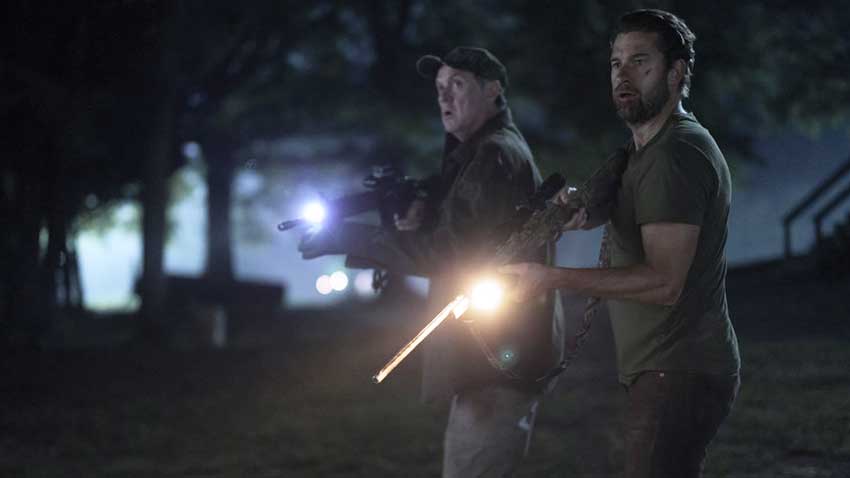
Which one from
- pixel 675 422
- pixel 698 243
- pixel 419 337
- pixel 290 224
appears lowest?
pixel 675 422

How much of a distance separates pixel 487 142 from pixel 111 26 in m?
13.0

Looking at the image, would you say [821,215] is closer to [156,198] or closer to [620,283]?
[156,198]

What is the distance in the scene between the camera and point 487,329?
13.6 feet

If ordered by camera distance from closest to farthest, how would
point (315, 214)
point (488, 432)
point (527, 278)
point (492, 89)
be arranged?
point (527, 278), point (488, 432), point (315, 214), point (492, 89)

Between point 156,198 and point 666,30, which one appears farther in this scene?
point 156,198

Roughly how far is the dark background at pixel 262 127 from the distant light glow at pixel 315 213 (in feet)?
12.9

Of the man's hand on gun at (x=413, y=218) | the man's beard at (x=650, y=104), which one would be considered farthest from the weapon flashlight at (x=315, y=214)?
the man's beard at (x=650, y=104)

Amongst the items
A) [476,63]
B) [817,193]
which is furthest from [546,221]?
[817,193]

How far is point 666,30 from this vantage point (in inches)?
126

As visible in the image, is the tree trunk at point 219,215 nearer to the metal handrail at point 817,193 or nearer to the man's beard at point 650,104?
the metal handrail at point 817,193

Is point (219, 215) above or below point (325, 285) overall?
above

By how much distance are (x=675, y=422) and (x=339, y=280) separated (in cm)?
139

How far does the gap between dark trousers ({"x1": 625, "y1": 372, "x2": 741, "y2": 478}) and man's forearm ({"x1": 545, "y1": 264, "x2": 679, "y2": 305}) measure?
26cm

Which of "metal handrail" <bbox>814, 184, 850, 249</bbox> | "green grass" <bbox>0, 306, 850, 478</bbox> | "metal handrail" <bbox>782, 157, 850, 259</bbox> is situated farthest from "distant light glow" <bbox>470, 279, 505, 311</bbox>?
"metal handrail" <bbox>782, 157, 850, 259</bbox>
